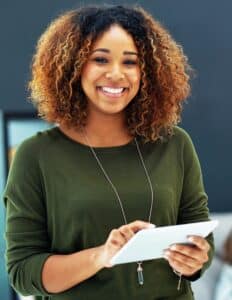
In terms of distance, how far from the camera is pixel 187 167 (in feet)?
4.46

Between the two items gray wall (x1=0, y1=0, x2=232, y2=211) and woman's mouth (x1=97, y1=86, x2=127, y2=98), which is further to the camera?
gray wall (x1=0, y1=0, x2=232, y2=211)

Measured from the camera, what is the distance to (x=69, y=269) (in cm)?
119

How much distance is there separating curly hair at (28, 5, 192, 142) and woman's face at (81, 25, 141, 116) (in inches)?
0.7

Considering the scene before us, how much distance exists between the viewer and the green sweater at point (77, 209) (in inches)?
48.3

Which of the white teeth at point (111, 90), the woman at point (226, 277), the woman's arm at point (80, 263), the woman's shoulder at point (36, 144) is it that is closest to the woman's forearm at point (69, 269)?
the woman's arm at point (80, 263)

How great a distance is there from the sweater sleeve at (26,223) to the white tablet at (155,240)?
0.21 m

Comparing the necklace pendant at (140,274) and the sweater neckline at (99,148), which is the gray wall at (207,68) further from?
the necklace pendant at (140,274)

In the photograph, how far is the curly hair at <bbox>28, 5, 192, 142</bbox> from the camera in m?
1.28

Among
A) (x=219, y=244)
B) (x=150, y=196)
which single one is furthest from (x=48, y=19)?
(x=150, y=196)

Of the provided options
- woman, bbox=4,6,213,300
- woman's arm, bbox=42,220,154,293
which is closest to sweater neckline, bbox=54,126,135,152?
woman, bbox=4,6,213,300

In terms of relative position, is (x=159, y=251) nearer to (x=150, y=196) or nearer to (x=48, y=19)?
(x=150, y=196)

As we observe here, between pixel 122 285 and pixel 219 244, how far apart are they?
137 cm

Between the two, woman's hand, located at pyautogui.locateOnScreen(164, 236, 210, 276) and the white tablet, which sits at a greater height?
the white tablet

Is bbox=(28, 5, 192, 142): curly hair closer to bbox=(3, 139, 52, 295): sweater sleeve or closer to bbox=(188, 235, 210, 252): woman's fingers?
bbox=(3, 139, 52, 295): sweater sleeve
